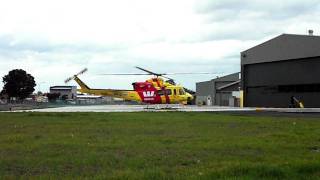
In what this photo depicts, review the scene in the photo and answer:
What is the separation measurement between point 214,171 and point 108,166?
6.79ft

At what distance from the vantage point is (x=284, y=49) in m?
66.6

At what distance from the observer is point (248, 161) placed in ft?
35.1

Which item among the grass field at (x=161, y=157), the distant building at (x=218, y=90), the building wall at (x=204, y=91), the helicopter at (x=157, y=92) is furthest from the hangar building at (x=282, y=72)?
the grass field at (x=161, y=157)

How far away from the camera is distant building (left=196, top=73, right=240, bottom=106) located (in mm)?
95875

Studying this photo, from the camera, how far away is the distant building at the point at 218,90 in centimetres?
9588

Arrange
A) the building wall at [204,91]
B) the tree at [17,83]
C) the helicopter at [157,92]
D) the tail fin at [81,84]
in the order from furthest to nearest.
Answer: the tree at [17,83]
the building wall at [204,91]
the tail fin at [81,84]
the helicopter at [157,92]

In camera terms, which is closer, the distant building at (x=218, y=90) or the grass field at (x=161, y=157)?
the grass field at (x=161, y=157)

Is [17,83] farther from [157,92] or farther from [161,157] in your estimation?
[161,157]

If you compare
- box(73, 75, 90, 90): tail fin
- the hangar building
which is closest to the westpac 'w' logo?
box(73, 75, 90, 90): tail fin

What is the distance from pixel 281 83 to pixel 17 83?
84.2m

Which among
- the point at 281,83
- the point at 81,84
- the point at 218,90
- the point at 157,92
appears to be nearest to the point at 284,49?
the point at 281,83

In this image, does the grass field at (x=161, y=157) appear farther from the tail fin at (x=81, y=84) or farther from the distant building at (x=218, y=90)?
the distant building at (x=218, y=90)

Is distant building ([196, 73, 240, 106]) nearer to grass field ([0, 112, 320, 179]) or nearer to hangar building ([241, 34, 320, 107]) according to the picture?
hangar building ([241, 34, 320, 107])

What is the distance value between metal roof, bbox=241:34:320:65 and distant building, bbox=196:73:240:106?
1962cm
